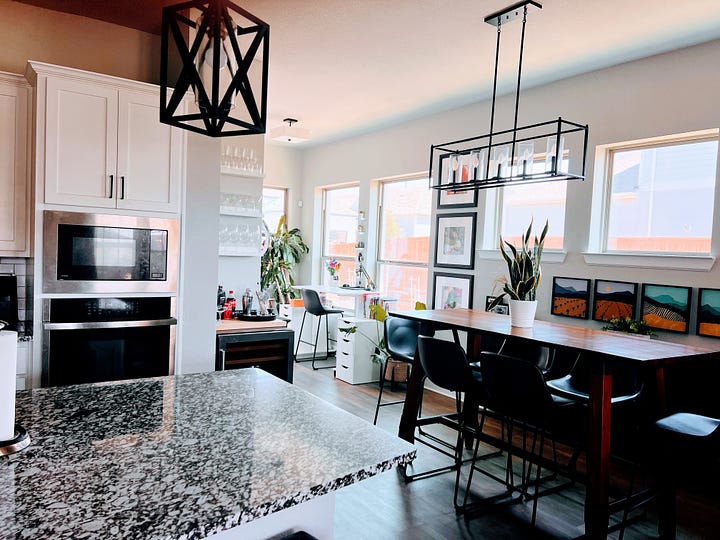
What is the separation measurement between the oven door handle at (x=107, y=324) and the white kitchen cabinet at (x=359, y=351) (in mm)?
2563

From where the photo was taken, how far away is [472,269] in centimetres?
478

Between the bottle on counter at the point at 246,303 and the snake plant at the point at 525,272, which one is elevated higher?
the snake plant at the point at 525,272

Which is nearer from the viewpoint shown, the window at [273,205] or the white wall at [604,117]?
the white wall at [604,117]

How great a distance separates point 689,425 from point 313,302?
4.25 meters

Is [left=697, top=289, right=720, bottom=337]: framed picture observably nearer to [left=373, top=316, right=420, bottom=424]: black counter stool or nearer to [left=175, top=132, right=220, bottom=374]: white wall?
[left=373, top=316, right=420, bottom=424]: black counter stool

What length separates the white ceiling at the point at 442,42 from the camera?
2852 mm

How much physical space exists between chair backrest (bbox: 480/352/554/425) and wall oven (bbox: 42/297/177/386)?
185cm

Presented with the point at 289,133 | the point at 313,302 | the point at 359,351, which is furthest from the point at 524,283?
the point at 313,302

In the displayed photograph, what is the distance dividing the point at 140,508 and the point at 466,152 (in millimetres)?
2860

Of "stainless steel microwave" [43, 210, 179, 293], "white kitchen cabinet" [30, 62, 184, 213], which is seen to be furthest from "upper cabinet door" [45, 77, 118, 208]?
"stainless steel microwave" [43, 210, 179, 293]

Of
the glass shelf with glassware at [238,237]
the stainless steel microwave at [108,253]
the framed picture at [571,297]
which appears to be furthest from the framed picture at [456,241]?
the stainless steel microwave at [108,253]

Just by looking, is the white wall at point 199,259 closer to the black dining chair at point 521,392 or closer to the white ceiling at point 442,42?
the white ceiling at point 442,42

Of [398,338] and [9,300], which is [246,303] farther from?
[9,300]

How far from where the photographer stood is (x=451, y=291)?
5012 millimetres
